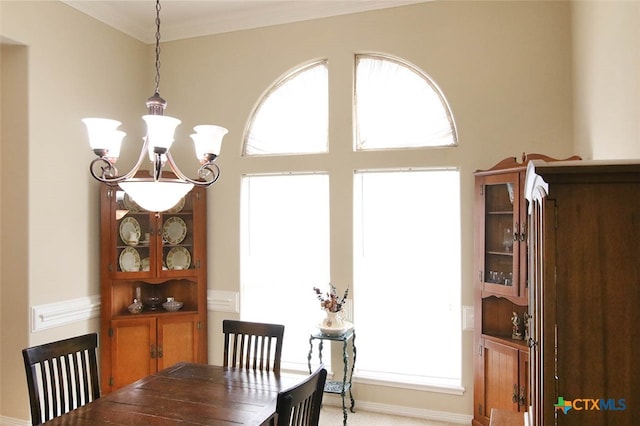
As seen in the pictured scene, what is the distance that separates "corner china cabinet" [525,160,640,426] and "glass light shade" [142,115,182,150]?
61.6 inches

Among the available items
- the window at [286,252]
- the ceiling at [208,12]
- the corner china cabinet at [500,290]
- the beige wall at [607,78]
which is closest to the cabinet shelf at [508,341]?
the corner china cabinet at [500,290]

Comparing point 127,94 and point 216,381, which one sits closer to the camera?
point 216,381

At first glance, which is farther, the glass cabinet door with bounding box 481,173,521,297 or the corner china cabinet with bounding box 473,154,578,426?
the glass cabinet door with bounding box 481,173,521,297

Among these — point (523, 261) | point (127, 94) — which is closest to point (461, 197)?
point (523, 261)

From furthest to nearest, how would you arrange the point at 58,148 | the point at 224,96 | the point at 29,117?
1. the point at 224,96
2. the point at 58,148
3. the point at 29,117

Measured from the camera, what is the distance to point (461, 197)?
3.74 metres

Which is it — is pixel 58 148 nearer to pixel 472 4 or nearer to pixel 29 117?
pixel 29 117

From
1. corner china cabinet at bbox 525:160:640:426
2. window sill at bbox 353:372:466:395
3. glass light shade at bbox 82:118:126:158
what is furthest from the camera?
window sill at bbox 353:372:466:395

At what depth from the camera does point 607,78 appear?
2.49m

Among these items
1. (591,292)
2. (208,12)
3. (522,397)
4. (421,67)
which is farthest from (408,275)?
(208,12)

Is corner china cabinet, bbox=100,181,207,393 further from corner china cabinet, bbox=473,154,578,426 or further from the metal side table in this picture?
corner china cabinet, bbox=473,154,578,426

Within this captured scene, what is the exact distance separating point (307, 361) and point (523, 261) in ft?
6.97

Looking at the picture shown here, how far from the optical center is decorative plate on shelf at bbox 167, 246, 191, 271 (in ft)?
14.4

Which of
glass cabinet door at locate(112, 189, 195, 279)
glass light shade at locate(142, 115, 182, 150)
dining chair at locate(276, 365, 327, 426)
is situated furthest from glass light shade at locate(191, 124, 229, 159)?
glass cabinet door at locate(112, 189, 195, 279)
